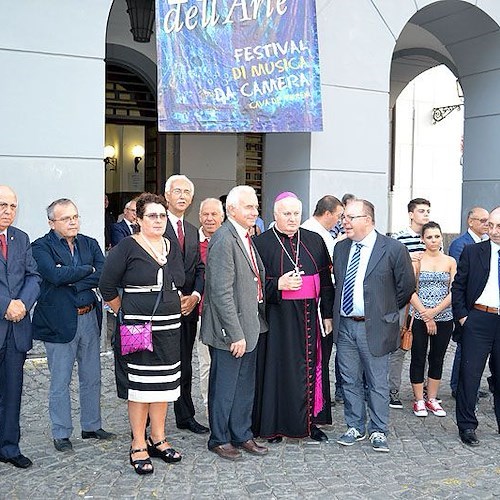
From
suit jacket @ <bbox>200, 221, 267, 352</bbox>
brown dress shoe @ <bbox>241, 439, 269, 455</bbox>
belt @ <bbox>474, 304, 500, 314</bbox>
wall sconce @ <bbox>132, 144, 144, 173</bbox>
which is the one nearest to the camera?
suit jacket @ <bbox>200, 221, 267, 352</bbox>

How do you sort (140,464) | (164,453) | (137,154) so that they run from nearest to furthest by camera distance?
(140,464)
(164,453)
(137,154)

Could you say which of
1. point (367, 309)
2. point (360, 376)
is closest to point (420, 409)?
point (360, 376)

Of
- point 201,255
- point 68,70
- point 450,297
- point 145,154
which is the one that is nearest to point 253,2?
point 68,70

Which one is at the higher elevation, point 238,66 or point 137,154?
point 238,66

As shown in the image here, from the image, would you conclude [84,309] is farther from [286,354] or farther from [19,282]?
[286,354]

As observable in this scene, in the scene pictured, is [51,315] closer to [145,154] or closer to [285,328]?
[285,328]

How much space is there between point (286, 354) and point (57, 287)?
1.79m

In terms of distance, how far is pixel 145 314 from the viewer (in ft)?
15.1

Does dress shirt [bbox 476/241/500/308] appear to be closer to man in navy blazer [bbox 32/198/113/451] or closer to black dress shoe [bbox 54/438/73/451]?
man in navy blazer [bbox 32/198/113/451]

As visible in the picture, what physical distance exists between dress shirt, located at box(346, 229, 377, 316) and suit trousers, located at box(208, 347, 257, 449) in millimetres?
847

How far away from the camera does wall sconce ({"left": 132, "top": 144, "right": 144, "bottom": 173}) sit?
577 inches

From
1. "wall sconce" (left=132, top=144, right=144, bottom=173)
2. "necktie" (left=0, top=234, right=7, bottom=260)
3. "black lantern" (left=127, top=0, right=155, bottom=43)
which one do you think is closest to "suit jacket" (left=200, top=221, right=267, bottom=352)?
"necktie" (left=0, top=234, right=7, bottom=260)

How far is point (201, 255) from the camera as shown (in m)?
5.89

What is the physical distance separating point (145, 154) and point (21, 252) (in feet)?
30.4
